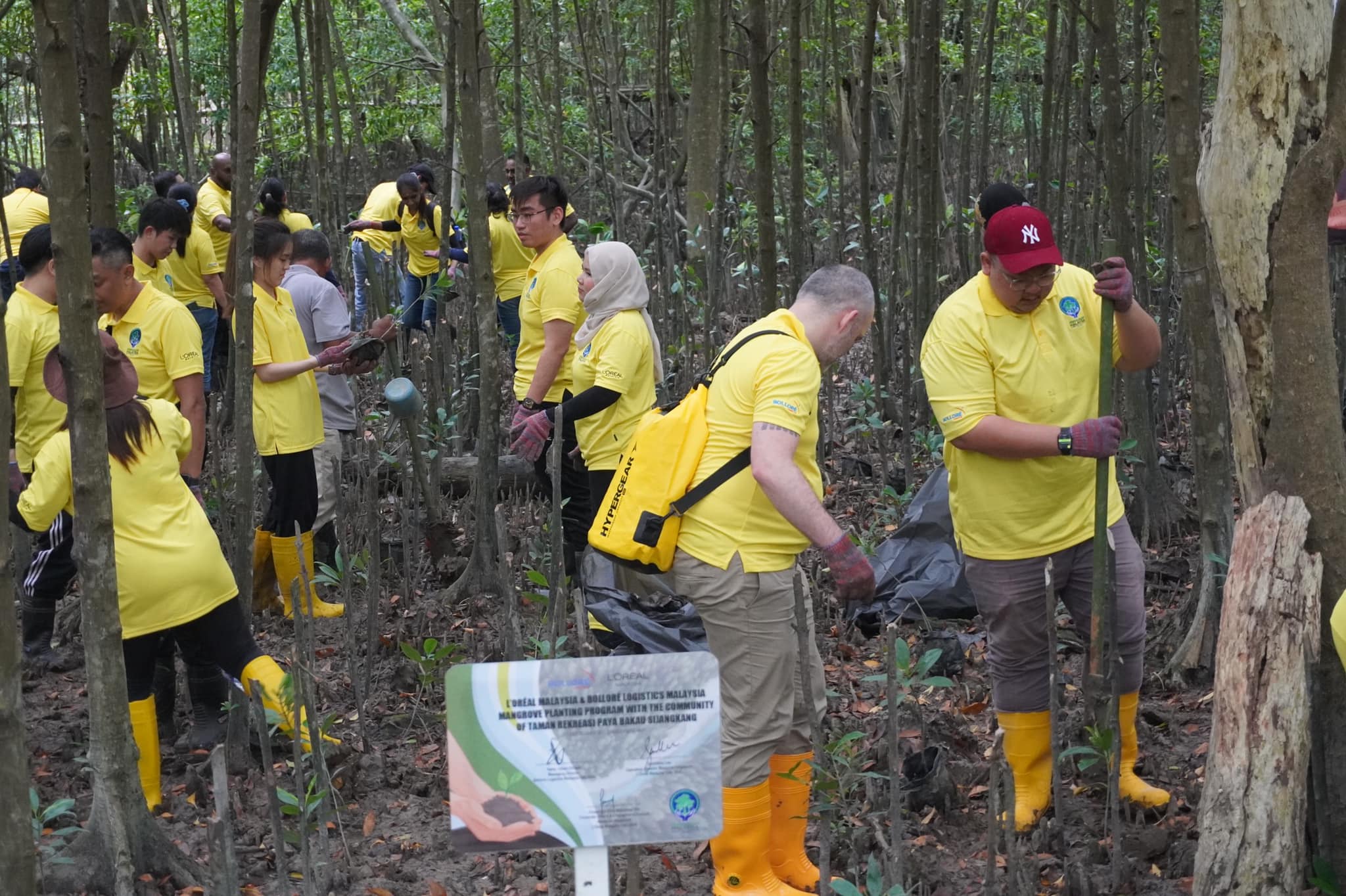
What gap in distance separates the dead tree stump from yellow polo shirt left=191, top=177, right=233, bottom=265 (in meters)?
Result: 5.93

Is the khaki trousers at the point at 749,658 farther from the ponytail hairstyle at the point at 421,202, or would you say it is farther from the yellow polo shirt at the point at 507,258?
the ponytail hairstyle at the point at 421,202

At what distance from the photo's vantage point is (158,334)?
13.8 ft

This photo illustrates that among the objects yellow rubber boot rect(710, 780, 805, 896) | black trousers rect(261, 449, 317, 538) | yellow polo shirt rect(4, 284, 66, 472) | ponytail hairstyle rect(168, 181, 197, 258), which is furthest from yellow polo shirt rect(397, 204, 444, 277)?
yellow rubber boot rect(710, 780, 805, 896)

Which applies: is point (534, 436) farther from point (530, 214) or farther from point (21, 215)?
point (21, 215)

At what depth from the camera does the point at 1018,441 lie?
305 centimetres

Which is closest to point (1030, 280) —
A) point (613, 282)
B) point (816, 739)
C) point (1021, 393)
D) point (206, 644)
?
point (1021, 393)

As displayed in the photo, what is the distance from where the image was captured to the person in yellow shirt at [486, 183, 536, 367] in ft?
22.9

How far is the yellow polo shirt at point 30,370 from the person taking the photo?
13.1 ft

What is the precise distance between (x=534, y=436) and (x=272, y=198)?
3615mm

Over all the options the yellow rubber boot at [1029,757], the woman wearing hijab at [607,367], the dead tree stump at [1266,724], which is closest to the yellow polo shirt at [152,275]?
the woman wearing hijab at [607,367]

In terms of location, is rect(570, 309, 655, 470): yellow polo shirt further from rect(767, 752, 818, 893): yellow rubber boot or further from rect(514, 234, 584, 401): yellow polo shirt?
rect(767, 752, 818, 893): yellow rubber boot

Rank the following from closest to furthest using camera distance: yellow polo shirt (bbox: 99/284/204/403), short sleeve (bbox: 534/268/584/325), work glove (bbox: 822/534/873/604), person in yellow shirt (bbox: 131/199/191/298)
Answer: work glove (bbox: 822/534/873/604)
yellow polo shirt (bbox: 99/284/204/403)
short sleeve (bbox: 534/268/584/325)
person in yellow shirt (bbox: 131/199/191/298)

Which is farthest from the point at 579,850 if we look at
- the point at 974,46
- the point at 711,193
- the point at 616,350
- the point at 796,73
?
the point at 974,46

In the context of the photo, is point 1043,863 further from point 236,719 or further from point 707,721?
point 236,719
